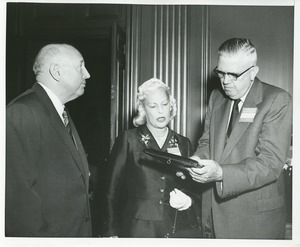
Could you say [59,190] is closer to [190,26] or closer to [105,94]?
[105,94]

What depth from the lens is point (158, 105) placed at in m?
1.80

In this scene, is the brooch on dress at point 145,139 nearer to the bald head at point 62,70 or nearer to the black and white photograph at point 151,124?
the black and white photograph at point 151,124

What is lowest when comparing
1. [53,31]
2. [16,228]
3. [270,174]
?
[16,228]

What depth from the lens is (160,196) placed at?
1.76 meters

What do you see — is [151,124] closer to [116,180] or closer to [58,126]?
[116,180]

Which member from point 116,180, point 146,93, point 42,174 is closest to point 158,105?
point 146,93

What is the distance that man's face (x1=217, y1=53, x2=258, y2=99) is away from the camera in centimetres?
178

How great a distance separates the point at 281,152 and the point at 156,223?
2.33ft

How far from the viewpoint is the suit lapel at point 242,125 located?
68.8 inches

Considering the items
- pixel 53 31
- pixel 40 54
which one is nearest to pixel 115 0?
pixel 53 31

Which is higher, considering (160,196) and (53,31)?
(53,31)

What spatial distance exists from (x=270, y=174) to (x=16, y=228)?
1.29 meters

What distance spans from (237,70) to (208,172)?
53cm

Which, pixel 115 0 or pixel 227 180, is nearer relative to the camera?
pixel 227 180
